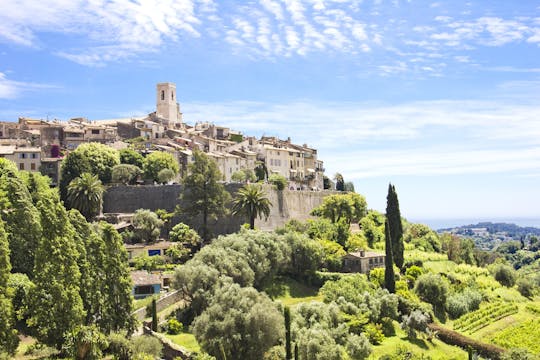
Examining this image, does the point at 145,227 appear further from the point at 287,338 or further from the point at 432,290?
the point at 432,290

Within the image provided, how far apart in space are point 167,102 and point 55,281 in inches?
4156

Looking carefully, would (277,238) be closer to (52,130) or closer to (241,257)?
(241,257)

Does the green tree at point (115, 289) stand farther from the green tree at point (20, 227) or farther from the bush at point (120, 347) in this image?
the green tree at point (20, 227)

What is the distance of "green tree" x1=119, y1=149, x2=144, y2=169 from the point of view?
78125mm

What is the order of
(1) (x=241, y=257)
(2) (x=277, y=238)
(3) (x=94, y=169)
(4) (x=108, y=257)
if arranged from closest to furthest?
(4) (x=108, y=257) < (1) (x=241, y=257) < (2) (x=277, y=238) < (3) (x=94, y=169)

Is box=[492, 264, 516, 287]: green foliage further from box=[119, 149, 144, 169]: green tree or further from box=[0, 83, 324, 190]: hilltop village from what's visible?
box=[119, 149, 144, 169]: green tree

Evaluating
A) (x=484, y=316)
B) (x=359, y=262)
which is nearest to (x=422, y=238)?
(x=359, y=262)

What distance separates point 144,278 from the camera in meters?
46.3

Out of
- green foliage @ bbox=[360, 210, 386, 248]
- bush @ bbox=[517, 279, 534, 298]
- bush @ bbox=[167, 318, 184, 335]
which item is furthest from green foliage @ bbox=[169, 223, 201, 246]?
bush @ bbox=[517, 279, 534, 298]

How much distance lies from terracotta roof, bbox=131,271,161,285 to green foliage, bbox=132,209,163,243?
33.9ft

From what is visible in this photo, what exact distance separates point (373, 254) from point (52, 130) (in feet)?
182

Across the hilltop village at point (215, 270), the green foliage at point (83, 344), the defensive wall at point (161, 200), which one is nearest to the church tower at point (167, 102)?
the hilltop village at point (215, 270)

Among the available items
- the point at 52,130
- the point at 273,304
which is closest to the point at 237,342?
the point at 273,304

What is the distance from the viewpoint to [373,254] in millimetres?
59094
